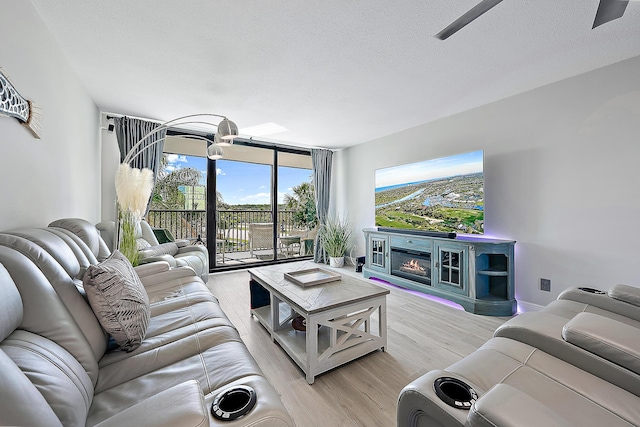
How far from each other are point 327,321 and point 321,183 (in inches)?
150

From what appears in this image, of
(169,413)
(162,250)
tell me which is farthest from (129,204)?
(169,413)

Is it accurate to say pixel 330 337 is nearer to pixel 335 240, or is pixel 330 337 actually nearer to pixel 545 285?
pixel 545 285

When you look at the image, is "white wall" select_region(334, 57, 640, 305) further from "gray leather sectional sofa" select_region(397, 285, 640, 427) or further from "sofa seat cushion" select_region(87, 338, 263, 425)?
"sofa seat cushion" select_region(87, 338, 263, 425)

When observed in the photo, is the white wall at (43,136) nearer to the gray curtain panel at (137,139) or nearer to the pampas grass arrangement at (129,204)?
the pampas grass arrangement at (129,204)

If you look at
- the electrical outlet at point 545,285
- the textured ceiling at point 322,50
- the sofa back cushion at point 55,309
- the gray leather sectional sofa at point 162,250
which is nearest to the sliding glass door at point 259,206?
the gray leather sectional sofa at point 162,250

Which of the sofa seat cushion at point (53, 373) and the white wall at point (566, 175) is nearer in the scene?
the sofa seat cushion at point (53, 373)

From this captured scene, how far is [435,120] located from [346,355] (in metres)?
3.29

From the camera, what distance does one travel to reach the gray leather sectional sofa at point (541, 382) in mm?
705

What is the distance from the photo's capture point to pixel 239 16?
1.72 m

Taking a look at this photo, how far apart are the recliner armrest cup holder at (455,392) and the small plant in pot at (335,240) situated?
4.11m

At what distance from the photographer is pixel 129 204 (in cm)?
228

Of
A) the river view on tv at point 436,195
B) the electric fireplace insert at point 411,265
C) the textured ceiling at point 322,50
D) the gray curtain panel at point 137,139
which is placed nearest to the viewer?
the textured ceiling at point 322,50

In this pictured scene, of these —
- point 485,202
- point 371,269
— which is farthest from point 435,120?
point 371,269

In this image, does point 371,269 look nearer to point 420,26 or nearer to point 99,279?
point 420,26
